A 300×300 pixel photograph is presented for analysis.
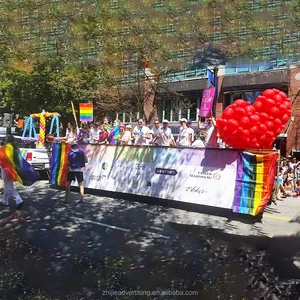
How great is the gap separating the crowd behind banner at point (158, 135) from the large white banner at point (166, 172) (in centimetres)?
58

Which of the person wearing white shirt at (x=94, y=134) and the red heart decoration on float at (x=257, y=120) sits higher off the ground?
the red heart decoration on float at (x=257, y=120)

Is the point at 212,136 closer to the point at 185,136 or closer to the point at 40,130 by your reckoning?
the point at 185,136

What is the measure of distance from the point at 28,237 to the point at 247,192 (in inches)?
166

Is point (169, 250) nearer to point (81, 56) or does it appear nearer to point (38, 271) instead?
point (38, 271)

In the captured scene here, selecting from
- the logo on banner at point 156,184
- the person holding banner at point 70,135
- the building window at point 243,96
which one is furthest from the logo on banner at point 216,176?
the building window at point 243,96

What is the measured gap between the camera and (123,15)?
4211 mm

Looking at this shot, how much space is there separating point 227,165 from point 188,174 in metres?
1.00

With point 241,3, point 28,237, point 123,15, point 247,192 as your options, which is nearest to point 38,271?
point 28,237

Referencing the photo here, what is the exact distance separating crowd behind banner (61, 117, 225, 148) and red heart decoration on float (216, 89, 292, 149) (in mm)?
1122

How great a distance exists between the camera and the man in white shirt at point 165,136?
9.81m

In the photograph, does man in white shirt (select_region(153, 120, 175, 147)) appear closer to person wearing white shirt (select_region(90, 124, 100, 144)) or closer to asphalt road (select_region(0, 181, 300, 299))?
asphalt road (select_region(0, 181, 300, 299))

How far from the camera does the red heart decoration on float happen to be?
23.5 ft

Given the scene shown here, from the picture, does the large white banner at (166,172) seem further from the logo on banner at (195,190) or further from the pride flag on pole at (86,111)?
the pride flag on pole at (86,111)

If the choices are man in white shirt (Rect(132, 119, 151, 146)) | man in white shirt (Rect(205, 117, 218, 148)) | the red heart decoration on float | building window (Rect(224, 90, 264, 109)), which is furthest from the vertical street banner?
building window (Rect(224, 90, 264, 109))
